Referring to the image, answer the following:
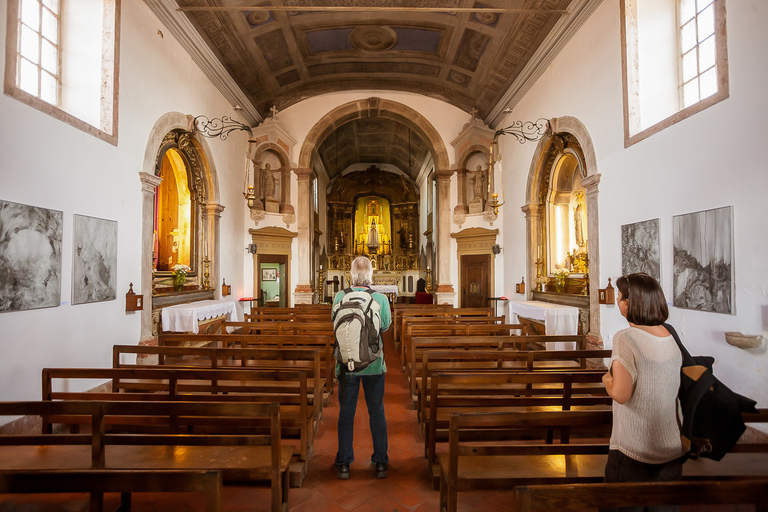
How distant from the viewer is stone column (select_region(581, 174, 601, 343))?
21.4 feet

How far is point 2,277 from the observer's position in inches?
142

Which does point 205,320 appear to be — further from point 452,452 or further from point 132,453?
point 452,452

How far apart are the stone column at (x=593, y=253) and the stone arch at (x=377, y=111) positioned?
6.23 metres

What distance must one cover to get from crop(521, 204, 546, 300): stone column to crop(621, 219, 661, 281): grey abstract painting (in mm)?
3582

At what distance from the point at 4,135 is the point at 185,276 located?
4274mm

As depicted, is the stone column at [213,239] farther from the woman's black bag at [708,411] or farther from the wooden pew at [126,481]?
the woman's black bag at [708,411]

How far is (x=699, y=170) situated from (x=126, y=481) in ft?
17.6

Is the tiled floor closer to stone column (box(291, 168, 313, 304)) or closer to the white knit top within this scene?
the white knit top

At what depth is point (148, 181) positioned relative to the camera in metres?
6.16

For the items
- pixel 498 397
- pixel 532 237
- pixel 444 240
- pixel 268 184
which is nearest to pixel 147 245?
pixel 498 397

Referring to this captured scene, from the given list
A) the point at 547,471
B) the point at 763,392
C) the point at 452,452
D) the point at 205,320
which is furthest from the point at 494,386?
the point at 205,320

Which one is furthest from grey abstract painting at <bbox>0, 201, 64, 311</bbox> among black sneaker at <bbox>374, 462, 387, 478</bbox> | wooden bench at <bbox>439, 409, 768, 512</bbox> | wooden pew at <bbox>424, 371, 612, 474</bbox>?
wooden bench at <bbox>439, 409, 768, 512</bbox>

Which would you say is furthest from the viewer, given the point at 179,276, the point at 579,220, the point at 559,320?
the point at 579,220

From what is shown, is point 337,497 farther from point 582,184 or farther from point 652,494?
point 582,184
